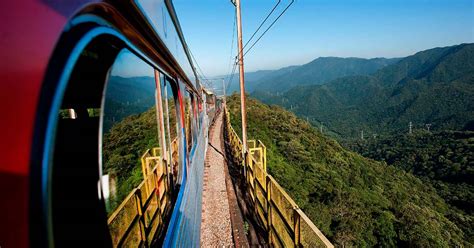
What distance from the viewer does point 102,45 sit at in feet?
4.23

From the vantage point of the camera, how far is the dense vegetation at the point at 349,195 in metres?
29.2

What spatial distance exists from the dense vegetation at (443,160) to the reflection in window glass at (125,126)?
178 feet

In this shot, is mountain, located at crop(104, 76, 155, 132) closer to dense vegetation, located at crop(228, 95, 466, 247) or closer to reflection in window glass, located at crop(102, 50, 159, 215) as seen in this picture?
reflection in window glass, located at crop(102, 50, 159, 215)

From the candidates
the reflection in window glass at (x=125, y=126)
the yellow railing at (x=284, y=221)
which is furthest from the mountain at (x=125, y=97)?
the yellow railing at (x=284, y=221)

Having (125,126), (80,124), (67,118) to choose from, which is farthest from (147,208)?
(80,124)

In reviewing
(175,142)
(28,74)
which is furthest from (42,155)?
(175,142)

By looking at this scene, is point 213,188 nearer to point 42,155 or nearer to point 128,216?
point 128,216

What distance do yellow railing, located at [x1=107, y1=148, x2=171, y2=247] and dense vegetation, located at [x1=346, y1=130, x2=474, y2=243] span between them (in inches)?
2106

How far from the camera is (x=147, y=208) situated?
10.1ft

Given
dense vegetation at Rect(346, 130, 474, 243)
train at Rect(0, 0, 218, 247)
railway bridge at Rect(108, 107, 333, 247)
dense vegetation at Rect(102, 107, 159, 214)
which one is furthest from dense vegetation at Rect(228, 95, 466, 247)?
train at Rect(0, 0, 218, 247)

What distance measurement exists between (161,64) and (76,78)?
2.01 m

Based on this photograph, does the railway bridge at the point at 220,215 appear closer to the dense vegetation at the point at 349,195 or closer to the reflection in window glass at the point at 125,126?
the reflection in window glass at the point at 125,126

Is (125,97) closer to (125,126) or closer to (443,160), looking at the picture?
(125,126)

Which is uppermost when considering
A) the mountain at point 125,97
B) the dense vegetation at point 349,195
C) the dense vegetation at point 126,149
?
the mountain at point 125,97
